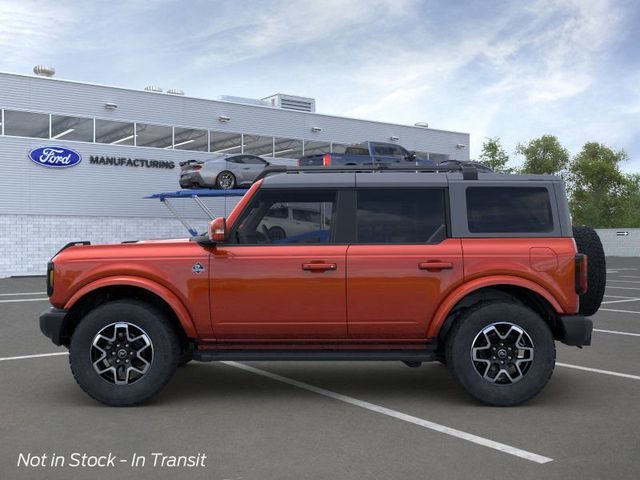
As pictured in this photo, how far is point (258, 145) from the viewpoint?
108 feet

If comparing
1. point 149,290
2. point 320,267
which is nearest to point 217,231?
point 149,290

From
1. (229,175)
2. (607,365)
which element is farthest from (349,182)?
(229,175)

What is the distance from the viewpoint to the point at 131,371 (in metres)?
5.57

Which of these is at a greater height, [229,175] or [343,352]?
[229,175]

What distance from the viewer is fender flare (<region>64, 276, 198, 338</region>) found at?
18.2 ft

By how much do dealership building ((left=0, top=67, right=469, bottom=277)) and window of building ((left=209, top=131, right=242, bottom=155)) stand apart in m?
0.05

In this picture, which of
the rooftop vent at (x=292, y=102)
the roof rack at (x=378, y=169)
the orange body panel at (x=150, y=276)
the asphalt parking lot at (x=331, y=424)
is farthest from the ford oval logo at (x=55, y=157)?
the roof rack at (x=378, y=169)

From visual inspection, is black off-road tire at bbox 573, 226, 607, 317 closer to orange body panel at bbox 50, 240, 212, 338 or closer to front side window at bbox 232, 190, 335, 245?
front side window at bbox 232, 190, 335, 245

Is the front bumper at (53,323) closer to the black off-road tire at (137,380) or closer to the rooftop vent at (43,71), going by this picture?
the black off-road tire at (137,380)

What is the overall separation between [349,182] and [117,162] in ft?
81.8

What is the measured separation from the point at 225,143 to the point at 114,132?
5393mm

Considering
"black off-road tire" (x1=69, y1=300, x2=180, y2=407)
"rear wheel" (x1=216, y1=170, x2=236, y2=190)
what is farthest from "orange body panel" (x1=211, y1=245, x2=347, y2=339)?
"rear wheel" (x1=216, y1=170, x2=236, y2=190)

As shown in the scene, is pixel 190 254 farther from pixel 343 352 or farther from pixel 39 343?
pixel 39 343

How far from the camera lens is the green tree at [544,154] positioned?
7612 centimetres
